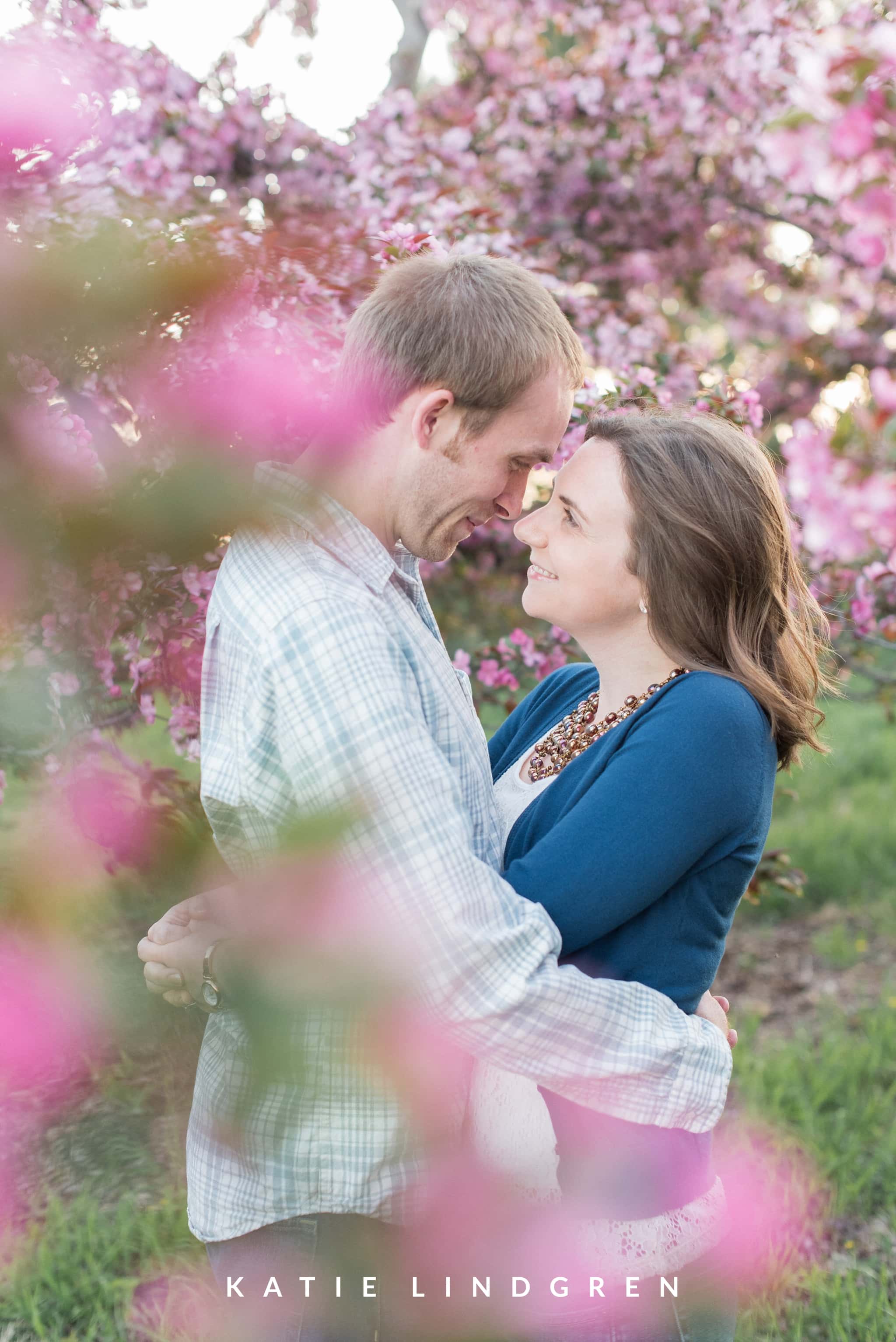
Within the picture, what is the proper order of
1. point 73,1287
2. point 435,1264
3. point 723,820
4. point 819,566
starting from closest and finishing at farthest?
A: point 435,1264 → point 723,820 → point 73,1287 → point 819,566

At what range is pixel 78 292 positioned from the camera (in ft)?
2.48

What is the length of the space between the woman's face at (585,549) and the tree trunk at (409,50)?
2.94m

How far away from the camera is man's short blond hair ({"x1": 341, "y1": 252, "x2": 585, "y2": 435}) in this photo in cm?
144

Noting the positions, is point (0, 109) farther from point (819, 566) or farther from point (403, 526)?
point (819, 566)

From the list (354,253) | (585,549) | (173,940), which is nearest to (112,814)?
(173,940)

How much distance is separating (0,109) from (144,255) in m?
0.32

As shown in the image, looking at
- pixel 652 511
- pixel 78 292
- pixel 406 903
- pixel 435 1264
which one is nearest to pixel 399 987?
pixel 406 903

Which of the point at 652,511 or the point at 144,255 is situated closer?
the point at 144,255

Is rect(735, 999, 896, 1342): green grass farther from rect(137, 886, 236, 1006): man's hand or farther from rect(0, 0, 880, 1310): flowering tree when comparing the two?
rect(137, 886, 236, 1006): man's hand

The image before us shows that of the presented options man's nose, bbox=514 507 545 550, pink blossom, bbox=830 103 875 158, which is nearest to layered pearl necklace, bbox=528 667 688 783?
man's nose, bbox=514 507 545 550

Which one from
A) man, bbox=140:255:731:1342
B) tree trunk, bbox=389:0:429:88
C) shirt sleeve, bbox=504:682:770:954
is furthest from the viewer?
tree trunk, bbox=389:0:429:88

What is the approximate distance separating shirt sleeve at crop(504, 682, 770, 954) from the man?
12cm

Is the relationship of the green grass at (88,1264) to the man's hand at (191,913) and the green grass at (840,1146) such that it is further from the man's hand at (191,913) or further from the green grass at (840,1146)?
the man's hand at (191,913)

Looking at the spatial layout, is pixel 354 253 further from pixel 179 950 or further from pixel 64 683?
pixel 179 950
